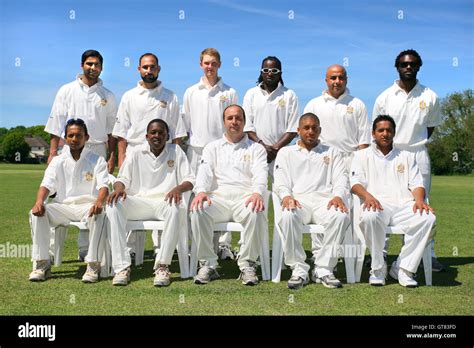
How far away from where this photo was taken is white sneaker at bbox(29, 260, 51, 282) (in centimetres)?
636

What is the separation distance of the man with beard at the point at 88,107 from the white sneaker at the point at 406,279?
3.89m

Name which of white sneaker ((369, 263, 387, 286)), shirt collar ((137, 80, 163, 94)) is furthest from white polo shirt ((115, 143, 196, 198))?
white sneaker ((369, 263, 387, 286))

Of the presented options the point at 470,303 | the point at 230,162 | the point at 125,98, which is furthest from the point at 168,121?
the point at 470,303

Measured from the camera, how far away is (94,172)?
22.5 ft

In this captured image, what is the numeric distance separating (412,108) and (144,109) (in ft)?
10.7

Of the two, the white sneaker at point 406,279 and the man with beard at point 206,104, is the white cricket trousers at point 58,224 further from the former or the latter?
the white sneaker at point 406,279

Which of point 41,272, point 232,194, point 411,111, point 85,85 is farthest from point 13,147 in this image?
point 411,111

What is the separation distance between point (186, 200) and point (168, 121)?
4.06 ft

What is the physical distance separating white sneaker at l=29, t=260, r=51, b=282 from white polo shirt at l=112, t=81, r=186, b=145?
1.80 metres

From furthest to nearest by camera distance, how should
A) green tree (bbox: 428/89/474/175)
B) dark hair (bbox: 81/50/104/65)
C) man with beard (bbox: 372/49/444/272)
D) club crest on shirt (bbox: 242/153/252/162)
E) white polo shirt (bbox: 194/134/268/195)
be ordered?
green tree (bbox: 428/89/474/175) < dark hair (bbox: 81/50/104/65) < man with beard (bbox: 372/49/444/272) < club crest on shirt (bbox: 242/153/252/162) < white polo shirt (bbox: 194/134/268/195)

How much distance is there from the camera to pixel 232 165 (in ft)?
22.5

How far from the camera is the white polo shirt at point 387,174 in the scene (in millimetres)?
6648

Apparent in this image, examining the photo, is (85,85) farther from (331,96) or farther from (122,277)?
(331,96)

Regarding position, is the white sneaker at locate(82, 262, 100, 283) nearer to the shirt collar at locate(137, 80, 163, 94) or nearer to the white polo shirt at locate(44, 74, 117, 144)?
the white polo shirt at locate(44, 74, 117, 144)
